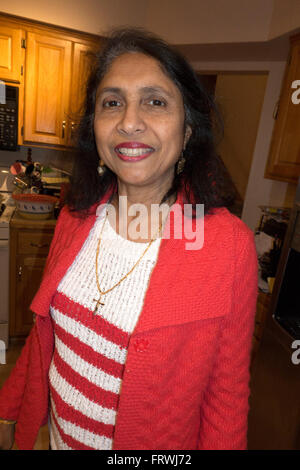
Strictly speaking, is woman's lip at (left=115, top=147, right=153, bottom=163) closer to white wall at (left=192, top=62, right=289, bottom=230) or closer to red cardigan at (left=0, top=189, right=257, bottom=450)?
red cardigan at (left=0, top=189, right=257, bottom=450)

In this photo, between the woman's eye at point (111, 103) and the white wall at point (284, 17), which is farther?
the white wall at point (284, 17)

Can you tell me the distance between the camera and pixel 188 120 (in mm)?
799

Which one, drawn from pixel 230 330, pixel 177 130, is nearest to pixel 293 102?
pixel 177 130

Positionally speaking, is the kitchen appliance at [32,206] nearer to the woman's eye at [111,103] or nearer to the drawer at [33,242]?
the drawer at [33,242]

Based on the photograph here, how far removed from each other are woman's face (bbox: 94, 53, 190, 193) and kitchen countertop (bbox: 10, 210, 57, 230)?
5.08 feet

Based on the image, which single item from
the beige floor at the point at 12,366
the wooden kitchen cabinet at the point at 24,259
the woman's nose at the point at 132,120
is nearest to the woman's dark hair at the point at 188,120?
the woman's nose at the point at 132,120

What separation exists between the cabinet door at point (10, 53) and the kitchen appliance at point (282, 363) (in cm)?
Result: 202

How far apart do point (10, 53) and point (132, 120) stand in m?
1.91

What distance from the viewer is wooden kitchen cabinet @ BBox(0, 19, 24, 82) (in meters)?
2.05

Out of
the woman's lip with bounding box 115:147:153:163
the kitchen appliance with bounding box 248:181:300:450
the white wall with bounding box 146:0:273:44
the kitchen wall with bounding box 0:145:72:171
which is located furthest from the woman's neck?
the kitchen wall with bounding box 0:145:72:171

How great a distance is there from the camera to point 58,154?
109 inches

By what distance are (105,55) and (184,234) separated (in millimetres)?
536

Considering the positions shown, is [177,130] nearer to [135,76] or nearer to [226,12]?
[135,76]

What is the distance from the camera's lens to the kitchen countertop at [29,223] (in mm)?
2133
